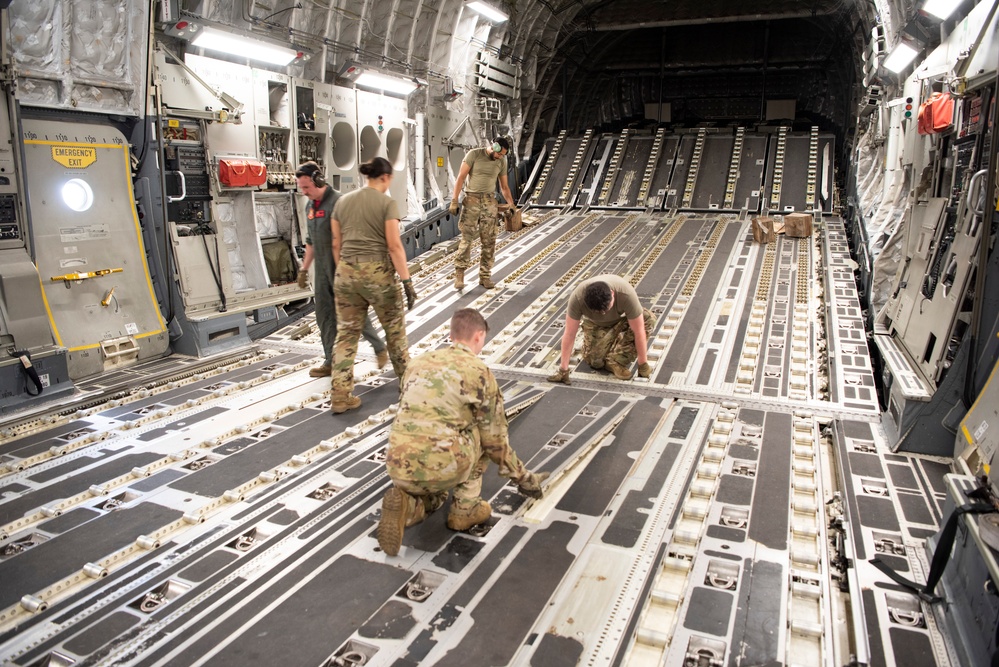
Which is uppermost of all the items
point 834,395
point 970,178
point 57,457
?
point 970,178

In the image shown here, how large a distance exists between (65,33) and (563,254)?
655cm

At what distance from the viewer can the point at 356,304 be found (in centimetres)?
558

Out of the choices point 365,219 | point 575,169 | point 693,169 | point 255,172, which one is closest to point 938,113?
point 365,219

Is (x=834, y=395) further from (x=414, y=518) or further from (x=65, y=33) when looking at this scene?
(x=65, y=33)

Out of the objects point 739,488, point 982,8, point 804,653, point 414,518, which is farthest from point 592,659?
point 982,8

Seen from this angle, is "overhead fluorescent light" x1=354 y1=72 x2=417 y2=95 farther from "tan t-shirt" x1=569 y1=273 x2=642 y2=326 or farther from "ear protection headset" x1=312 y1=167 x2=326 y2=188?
"tan t-shirt" x1=569 y1=273 x2=642 y2=326

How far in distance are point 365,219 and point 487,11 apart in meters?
7.20

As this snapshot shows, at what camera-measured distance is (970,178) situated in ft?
15.4

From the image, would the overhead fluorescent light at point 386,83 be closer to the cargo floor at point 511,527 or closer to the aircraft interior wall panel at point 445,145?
the aircraft interior wall panel at point 445,145

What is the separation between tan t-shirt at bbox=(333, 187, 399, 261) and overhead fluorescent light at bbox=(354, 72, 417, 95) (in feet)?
16.2

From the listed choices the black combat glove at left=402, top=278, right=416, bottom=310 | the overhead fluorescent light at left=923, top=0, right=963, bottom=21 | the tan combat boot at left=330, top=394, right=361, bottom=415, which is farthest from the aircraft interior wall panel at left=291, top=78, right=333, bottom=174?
the overhead fluorescent light at left=923, top=0, right=963, bottom=21

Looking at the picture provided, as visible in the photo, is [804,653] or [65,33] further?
[65,33]

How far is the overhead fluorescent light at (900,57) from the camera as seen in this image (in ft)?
24.8

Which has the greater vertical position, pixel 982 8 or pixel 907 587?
pixel 982 8
